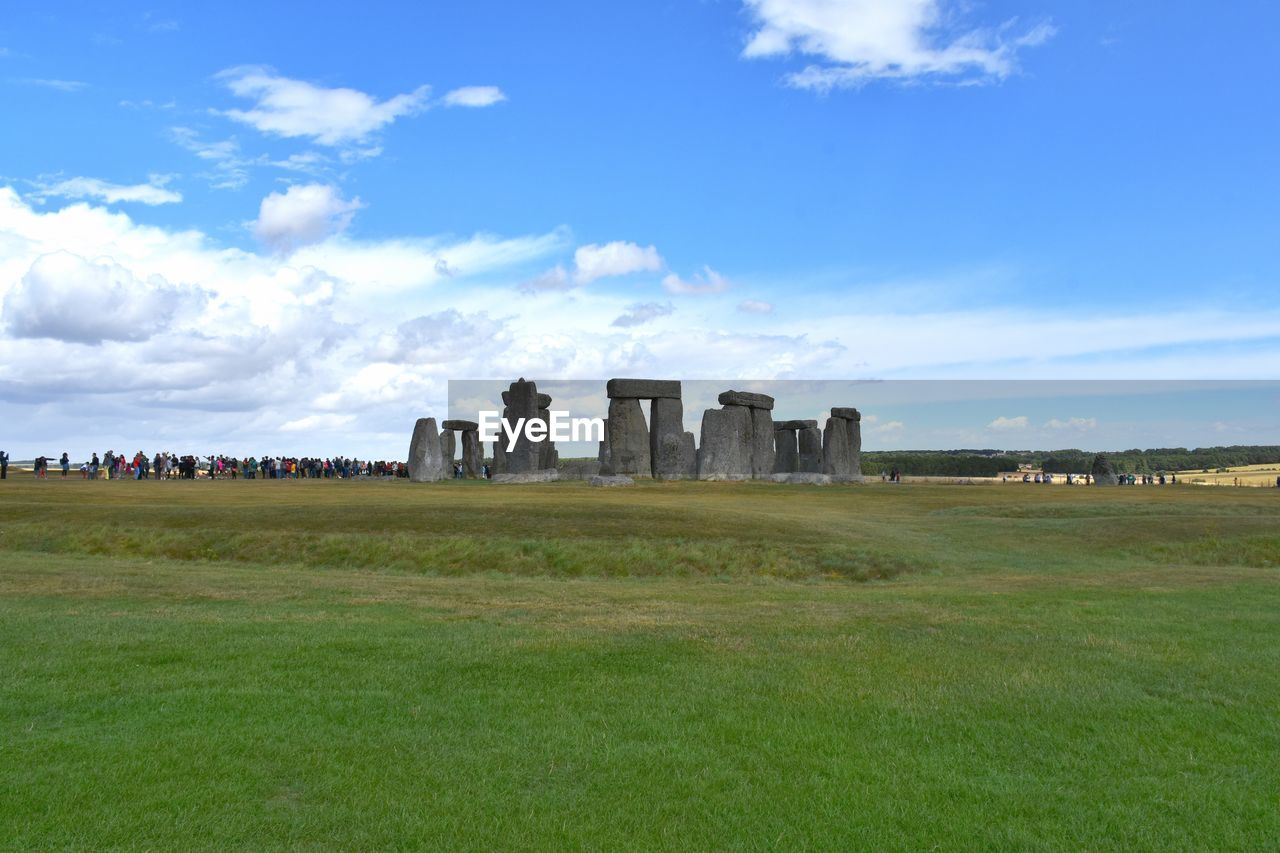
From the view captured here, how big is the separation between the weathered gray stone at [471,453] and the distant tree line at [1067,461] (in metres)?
39.6

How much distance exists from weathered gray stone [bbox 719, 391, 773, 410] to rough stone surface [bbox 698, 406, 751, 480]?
1.19 ft

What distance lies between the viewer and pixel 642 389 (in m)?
43.8

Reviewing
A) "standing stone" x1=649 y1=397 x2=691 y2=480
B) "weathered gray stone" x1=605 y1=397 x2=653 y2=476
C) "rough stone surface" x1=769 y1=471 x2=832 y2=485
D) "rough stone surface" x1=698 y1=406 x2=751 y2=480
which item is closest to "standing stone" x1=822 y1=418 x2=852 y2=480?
"rough stone surface" x1=769 y1=471 x2=832 y2=485

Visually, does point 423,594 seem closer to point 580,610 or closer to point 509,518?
point 580,610

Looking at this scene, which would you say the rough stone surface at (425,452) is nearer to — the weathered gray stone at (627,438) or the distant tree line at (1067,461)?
the weathered gray stone at (627,438)

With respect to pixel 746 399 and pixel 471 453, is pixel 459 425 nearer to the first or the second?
pixel 471 453

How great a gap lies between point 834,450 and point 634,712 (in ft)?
139

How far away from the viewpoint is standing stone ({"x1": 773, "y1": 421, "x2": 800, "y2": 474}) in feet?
169

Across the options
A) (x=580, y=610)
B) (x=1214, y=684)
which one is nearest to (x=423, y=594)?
(x=580, y=610)

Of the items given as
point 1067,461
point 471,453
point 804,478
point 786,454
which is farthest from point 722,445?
point 1067,461

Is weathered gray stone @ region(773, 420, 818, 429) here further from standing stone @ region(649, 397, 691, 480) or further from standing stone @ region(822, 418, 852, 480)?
standing stone @ region(649, 397, 691, 480)

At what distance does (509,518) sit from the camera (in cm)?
2641

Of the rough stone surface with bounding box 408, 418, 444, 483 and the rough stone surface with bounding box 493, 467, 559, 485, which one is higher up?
the rough stone surface with bounding box 408, 418, 444, 483

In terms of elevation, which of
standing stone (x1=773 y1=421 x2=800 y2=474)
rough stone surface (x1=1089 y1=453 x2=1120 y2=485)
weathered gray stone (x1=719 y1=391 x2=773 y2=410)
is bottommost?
rough stone surface (x1=1089 y1=453 x2=1120 y2=485)
